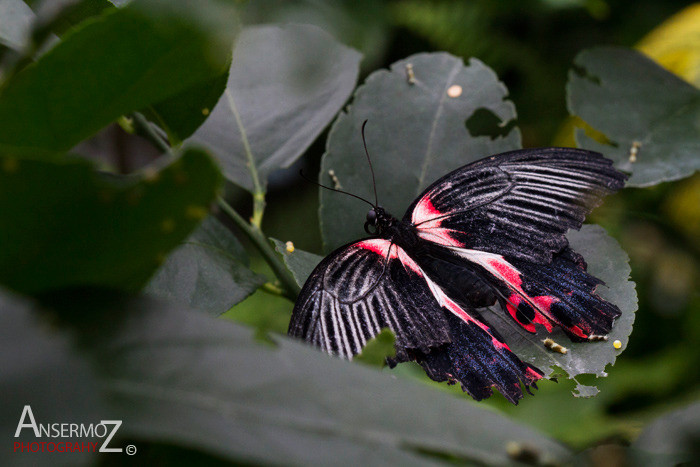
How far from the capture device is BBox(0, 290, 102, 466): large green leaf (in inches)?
11.2

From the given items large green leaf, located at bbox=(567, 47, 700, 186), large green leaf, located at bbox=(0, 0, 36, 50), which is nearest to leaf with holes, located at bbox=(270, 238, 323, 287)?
large green leaf, located at bbox=(0, 0, 36, 50)

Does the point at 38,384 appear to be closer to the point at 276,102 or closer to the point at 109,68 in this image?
the point at 109,68

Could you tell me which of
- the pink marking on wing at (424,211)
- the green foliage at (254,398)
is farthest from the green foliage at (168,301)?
the pink marking on wing at (424,211)

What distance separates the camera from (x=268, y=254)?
785 millimetres

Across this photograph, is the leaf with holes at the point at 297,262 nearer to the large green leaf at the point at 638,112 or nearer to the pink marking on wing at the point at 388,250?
the pink marking on wing at the point at 388,250

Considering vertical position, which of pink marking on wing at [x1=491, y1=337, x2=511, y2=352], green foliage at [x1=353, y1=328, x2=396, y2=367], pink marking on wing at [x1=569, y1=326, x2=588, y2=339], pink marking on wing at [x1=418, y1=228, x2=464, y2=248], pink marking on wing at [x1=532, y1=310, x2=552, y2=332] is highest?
pink marking on wing at [x1=418, y1=228, x2=464, y2=248]

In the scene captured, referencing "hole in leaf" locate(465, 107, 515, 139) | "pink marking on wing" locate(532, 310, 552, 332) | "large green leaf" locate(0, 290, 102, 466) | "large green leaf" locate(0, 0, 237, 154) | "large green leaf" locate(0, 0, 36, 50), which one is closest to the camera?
"large green leaf" locate(0, 290, 102, 466)

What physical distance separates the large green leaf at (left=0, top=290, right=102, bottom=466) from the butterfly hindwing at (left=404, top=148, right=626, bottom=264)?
547 millimetres

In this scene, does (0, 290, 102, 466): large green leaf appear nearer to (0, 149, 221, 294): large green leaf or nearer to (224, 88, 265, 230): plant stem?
(0, 149, 221, 294): large green leaf

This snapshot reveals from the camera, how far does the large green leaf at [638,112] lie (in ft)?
2.83

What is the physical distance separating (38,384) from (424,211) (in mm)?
598

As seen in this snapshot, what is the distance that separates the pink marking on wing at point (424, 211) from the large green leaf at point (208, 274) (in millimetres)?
228

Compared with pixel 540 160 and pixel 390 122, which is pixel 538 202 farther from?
pixel 390 122

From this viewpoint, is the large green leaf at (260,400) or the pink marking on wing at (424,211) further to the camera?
the pink marking on wing at (424,211)
